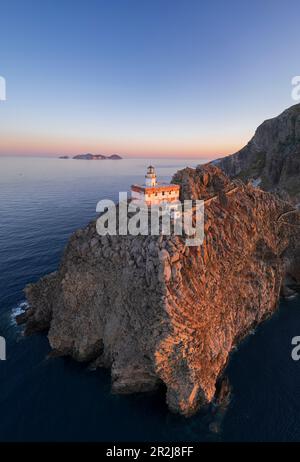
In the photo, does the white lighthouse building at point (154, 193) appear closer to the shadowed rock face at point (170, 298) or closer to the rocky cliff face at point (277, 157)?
the shadowed rock face at point (170, 298)

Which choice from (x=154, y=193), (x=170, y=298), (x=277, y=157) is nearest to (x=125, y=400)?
(x=170, y=298)

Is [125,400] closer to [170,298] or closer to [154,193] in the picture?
[170,298]

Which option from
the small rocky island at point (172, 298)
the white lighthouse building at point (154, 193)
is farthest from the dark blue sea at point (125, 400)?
the white lighthouse building at point (154, 193)

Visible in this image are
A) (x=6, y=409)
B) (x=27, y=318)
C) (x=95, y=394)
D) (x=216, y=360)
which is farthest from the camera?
(x=27, y=318)
